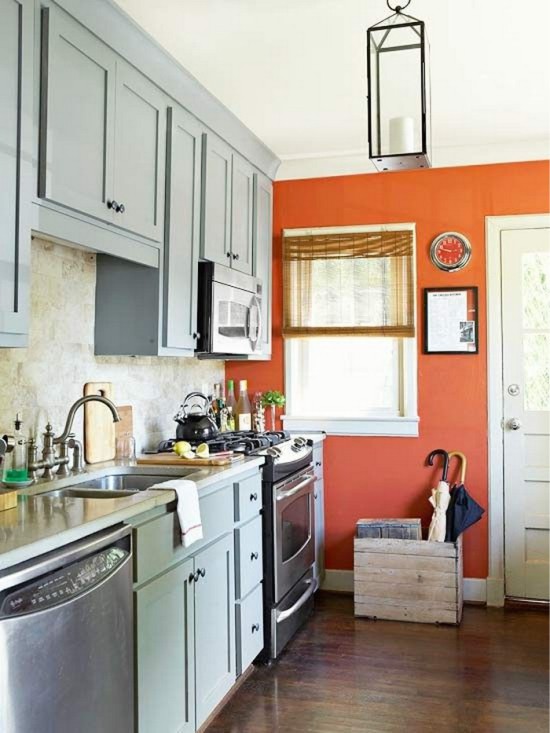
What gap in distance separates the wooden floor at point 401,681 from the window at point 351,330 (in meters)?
1.17

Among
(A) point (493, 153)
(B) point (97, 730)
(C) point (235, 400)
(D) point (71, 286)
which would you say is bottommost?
(B) point (97, 730)

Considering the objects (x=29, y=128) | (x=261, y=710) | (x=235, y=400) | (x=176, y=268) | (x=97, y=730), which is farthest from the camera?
(x=235, y=400)

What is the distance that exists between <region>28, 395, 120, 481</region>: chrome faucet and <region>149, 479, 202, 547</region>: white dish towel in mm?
305

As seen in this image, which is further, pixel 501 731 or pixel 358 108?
pixel 358 108

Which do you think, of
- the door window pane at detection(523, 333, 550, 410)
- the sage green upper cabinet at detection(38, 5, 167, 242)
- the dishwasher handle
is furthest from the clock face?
the dishwasher handle

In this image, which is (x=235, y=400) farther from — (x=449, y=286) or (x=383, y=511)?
(x=449, y=286)

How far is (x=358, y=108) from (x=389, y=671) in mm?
2631

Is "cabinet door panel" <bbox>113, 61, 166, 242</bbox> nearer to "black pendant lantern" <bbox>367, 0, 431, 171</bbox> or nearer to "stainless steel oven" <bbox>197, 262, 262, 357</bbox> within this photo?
"stainless steel oven" <bbox>197, 262, 262, 357</bbox>

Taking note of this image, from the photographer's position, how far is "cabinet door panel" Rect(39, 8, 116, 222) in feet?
7.05

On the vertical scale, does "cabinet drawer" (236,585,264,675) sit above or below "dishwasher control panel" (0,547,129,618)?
below

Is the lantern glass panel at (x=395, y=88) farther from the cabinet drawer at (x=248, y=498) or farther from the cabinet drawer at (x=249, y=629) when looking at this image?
the cabinet drawer at (x=249, y=629)

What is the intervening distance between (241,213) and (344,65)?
970mm

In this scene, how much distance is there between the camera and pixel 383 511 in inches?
170

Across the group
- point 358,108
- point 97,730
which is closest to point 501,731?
point 97,730
